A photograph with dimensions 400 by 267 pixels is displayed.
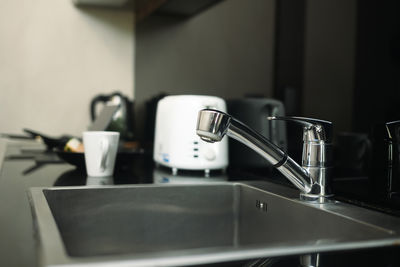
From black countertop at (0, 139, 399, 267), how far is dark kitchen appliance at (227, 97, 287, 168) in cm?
3

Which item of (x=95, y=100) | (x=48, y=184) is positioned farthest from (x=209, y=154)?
(x=95, y=100)

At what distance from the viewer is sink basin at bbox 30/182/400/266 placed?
2.24 feet

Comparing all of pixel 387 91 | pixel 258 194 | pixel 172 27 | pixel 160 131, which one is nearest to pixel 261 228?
pixel 258 194

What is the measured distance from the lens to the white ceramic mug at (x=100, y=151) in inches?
40.3

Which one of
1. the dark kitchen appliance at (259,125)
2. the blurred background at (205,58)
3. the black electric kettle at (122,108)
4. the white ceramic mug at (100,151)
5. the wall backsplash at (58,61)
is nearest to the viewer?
the white ceramic mug at (100,151)

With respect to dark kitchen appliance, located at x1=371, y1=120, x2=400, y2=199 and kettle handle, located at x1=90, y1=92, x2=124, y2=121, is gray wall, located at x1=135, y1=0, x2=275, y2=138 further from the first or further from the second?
dark kitchen appliance, located at x1=371, y1=120, x2=400, y2=199

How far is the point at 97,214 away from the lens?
861 mm

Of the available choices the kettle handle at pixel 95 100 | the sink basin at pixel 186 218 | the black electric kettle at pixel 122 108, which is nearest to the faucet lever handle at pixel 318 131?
the sink basin at pixel 186 218

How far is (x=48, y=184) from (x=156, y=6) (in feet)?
4.30

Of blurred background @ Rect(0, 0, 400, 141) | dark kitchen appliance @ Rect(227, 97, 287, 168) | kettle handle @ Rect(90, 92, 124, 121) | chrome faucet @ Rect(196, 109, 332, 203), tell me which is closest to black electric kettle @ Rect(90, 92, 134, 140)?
kettle handle @ Rect(90, 92, 124, 121)

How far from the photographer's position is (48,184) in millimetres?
915

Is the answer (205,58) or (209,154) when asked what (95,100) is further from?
(209,154)

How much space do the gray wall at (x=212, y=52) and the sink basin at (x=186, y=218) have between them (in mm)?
1089

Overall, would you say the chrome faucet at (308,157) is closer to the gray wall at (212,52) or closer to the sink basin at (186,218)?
the sink basin at (186,218)
